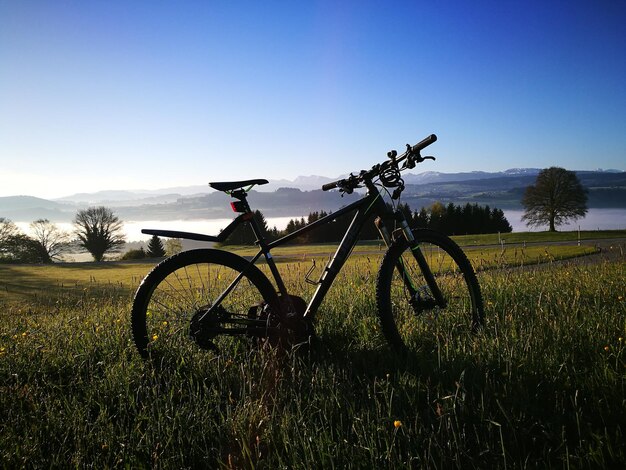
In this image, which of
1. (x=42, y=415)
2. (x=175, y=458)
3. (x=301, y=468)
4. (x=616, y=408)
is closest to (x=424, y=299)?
(x=616, y=408)

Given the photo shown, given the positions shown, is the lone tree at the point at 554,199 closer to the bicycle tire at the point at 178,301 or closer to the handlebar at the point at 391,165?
the handlebar at the point at 391,165

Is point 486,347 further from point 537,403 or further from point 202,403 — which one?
point 202,403

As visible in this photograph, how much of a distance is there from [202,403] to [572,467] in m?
2.35

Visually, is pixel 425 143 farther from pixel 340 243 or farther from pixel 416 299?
pixel 416 299

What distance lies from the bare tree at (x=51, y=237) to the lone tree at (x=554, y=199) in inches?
3264

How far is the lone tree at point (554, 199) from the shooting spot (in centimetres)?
6200

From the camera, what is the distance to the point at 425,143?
3.53 meters

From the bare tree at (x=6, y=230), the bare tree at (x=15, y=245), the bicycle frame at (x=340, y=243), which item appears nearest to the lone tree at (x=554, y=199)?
the bicycle frame at (x=340, y=243)

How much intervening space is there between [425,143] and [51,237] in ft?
267

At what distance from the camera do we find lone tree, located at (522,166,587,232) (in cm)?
6200

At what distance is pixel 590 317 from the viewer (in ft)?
14.4

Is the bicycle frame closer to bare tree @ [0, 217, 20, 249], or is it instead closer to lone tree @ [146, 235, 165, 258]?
lone tree @ [146, 235, 165, 258]

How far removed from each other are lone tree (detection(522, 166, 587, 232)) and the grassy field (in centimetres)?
7025

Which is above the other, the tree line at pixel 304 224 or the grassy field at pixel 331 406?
the tree line at pixel 304 224
